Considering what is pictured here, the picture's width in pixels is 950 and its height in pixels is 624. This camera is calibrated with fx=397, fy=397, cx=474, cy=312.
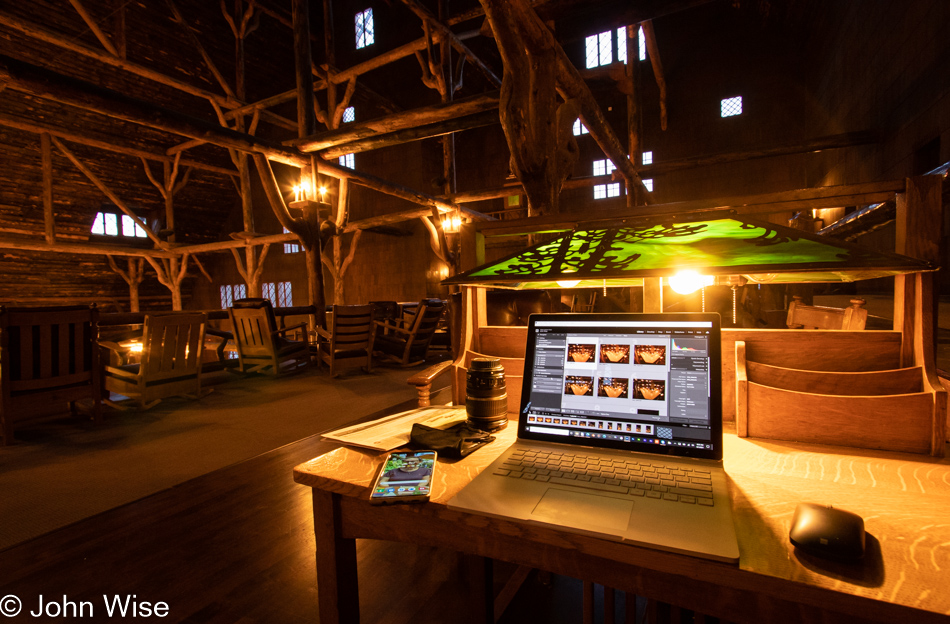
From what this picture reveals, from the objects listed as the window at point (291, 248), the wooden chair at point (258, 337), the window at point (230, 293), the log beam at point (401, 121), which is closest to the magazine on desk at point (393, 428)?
the log beam at point (401, 121)

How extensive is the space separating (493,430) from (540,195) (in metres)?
2.33

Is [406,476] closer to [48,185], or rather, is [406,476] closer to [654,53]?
[654,53]

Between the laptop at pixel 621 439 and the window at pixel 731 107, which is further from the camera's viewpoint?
the window at pixel 731 107

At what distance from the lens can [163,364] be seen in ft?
15.0

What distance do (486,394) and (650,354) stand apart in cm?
55

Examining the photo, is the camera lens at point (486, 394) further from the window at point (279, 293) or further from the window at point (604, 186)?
the window at point (279, 293)

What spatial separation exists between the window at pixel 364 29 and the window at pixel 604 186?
8131 mm

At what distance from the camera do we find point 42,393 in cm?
374

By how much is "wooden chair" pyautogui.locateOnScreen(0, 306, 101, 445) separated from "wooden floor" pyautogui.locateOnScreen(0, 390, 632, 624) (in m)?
2.36

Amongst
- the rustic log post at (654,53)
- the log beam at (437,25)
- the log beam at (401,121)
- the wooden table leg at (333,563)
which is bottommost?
the wooden table leg at (333,563)

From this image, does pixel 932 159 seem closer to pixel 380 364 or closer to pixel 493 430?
pixel 493 430

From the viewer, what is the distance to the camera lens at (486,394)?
138 centimetres

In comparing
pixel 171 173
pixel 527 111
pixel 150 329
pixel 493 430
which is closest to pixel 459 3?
pixel 171 173

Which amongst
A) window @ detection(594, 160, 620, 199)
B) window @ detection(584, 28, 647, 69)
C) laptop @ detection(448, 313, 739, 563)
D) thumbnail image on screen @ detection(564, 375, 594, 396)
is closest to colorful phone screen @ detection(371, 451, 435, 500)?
laptop @ detection(448, 313, 739, 563)
